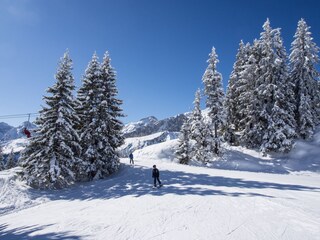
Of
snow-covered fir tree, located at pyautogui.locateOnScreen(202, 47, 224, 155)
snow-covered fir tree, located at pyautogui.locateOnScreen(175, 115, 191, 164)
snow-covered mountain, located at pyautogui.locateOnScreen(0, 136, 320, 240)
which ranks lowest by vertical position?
snow-covered mountain, located at pyautogui.locateOnScreen(0, 136, 320, 240)

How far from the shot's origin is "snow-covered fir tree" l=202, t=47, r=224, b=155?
111 ft

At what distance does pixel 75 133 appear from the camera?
22.9 meters

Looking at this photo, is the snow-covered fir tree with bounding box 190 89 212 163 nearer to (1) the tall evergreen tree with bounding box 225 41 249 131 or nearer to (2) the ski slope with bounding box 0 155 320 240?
(1) the tall evergreen tree with bounding box 225 41 249 131

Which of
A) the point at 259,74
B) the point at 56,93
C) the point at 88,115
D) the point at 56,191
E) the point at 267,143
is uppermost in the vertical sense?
the point at 259,74

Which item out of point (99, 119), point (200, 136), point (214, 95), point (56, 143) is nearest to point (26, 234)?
point (56, 143)

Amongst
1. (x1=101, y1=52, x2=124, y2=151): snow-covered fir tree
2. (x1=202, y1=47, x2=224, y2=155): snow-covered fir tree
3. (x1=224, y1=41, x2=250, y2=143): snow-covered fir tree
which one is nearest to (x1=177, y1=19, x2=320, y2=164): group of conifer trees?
(x1=202, y1=47, x2=224, y2=155): snow-covered fir tree

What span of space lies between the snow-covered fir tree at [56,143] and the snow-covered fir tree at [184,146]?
18.3 meters

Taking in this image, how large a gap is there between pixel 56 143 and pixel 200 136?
19447 mm

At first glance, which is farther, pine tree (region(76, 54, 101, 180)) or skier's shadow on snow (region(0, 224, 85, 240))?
pine tree (region(76, 54, 101, 180))

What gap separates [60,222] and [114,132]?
55.1 ft

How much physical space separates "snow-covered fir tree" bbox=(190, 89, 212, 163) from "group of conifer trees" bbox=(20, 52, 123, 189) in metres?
11.8

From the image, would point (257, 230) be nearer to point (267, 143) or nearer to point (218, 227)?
point (218, 227)

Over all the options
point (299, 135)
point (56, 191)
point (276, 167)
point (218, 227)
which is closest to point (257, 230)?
point (218, 227)

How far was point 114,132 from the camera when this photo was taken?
27125 mm
